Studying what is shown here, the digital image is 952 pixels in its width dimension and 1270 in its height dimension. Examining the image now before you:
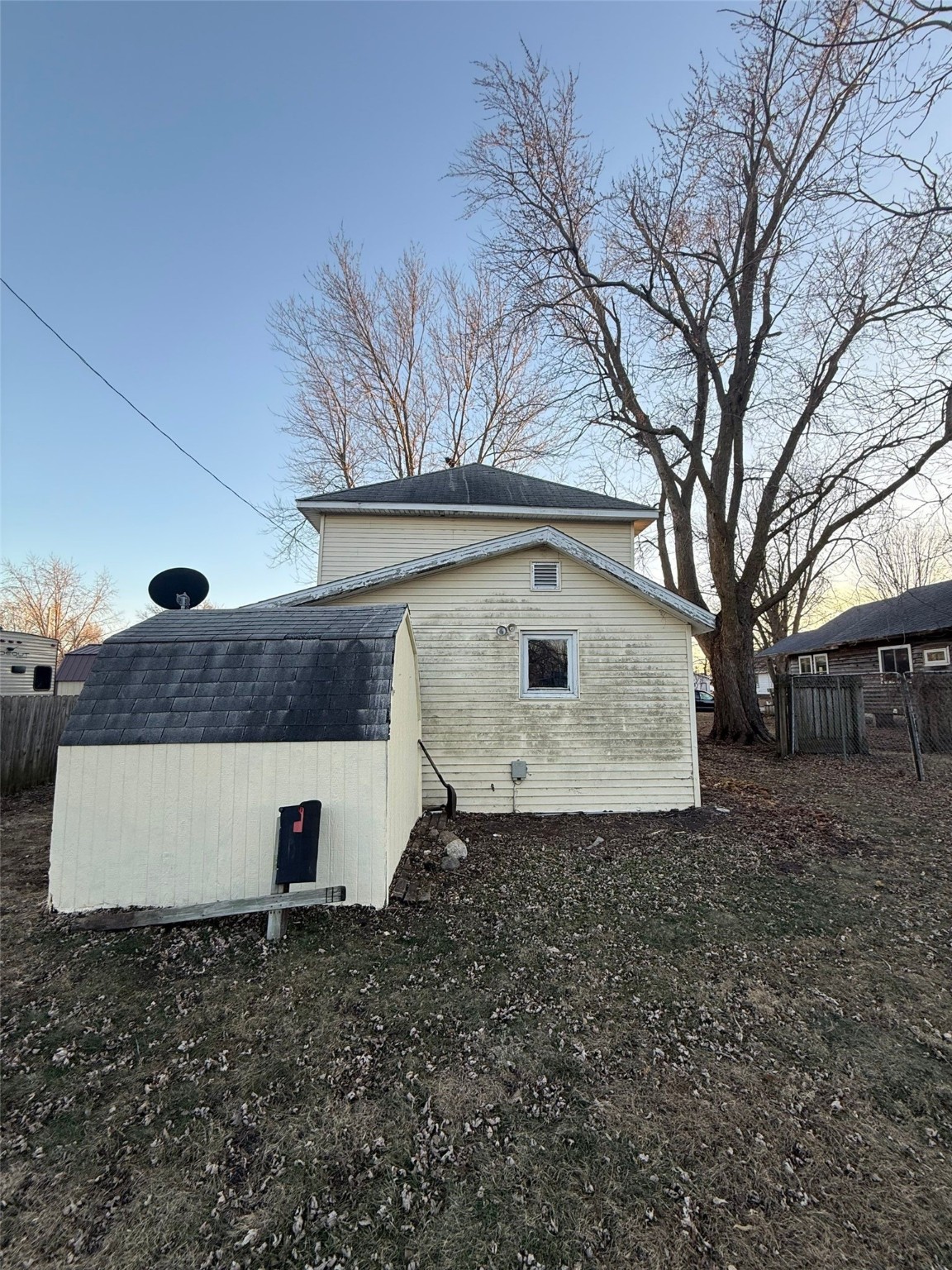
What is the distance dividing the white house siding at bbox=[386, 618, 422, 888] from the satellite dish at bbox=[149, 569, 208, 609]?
129 inches

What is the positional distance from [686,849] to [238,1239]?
5.42m

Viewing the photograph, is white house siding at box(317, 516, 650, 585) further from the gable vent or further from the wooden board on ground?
the wooden board on ground

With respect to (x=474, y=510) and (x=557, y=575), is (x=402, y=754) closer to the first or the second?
(x=557, y=575)

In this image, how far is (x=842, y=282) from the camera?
12172mm

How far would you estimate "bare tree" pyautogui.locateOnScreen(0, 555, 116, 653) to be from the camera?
33312 millimetres

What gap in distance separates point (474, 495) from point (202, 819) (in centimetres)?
869

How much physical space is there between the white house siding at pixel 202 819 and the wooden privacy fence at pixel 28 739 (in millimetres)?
6778

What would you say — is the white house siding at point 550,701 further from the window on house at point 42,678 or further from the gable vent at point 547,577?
the window on house at point 42,678

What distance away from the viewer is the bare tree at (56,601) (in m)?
33.3

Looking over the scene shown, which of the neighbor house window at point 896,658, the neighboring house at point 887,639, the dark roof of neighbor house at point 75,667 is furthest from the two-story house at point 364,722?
the dark roof of neighbor house at point 75,667

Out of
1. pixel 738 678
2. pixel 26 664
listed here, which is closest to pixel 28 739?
pixel 26 664

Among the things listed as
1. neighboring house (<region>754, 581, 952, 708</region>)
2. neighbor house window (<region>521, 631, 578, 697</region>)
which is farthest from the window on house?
neighboring house (<region>754, 581, 952, 708</region>)

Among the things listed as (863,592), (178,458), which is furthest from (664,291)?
(863,592)

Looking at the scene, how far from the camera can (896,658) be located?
2011 cm
